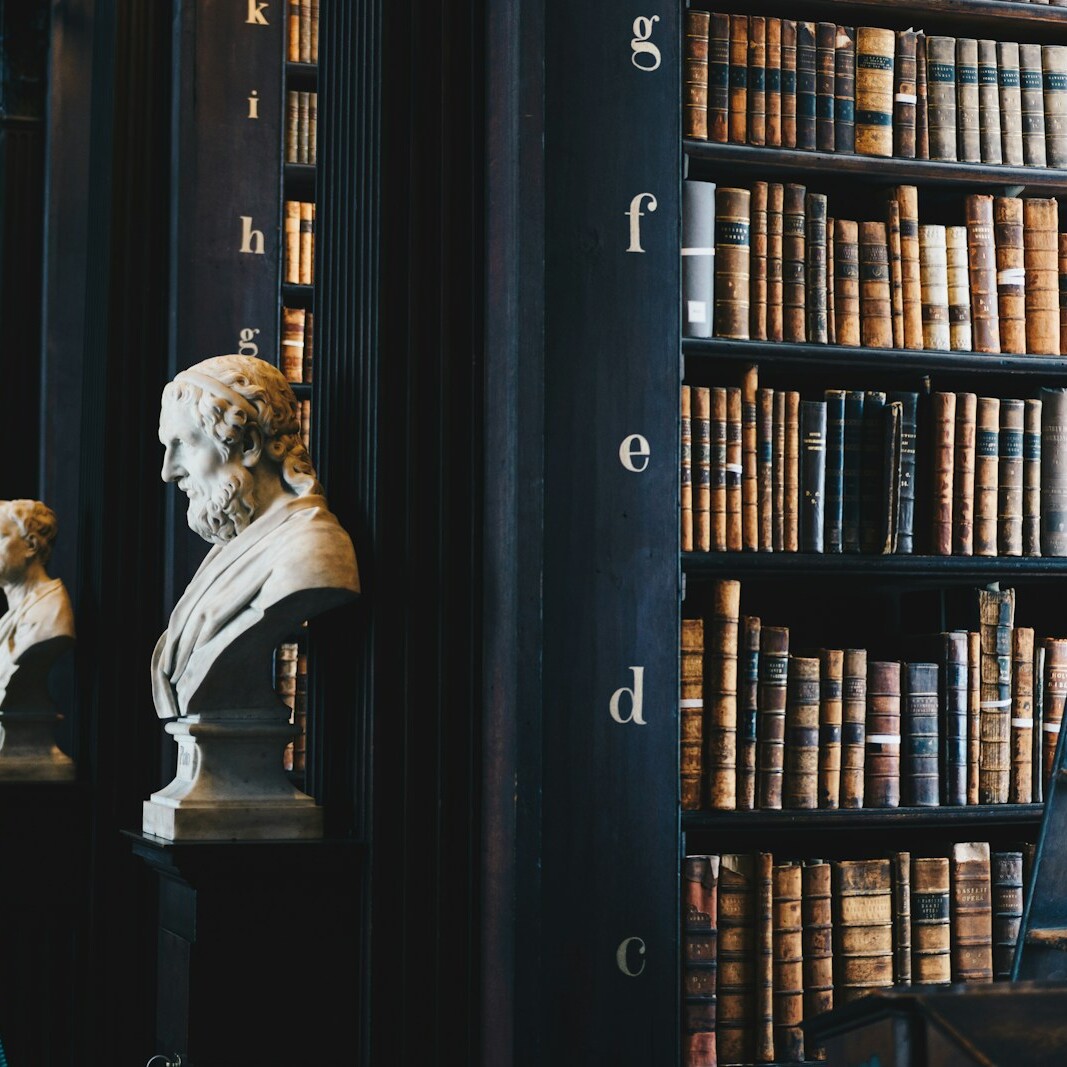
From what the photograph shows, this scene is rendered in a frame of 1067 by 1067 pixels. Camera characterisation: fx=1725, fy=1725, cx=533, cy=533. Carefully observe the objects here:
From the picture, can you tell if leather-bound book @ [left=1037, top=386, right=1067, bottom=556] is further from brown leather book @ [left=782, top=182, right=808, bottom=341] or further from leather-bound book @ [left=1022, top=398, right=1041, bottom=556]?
brown leather book @ [left=782, top=182, right=808, bottom=341]

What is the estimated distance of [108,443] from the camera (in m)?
3.96

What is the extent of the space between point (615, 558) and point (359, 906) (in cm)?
66

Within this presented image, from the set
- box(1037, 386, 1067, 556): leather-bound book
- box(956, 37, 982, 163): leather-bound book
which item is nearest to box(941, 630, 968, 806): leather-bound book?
box(1037, 386, 1067, 556): leather-bound book

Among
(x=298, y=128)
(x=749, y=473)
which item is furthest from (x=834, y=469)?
(x=298, y=128)

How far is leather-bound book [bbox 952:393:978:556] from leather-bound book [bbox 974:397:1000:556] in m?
0.01

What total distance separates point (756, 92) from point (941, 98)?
1.22ft

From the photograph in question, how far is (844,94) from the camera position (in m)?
2.96

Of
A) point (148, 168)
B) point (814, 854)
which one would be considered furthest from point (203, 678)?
point (148, 168)

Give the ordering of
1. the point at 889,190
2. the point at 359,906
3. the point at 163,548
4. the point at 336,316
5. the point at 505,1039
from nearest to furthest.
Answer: the point at 505,1039 < the point at 359,906 < the point at 336,316 < the point at 889,190 < the point at 163,548

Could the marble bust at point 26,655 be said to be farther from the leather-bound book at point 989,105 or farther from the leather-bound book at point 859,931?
the leather-bound book at point 989,105

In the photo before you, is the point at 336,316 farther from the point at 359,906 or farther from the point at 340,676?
the point at 359,906

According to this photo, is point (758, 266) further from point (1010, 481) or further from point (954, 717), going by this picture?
point (954, 717)

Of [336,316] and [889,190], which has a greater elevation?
[889,190]

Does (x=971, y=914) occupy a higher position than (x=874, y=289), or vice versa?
(x=874, y=289)
